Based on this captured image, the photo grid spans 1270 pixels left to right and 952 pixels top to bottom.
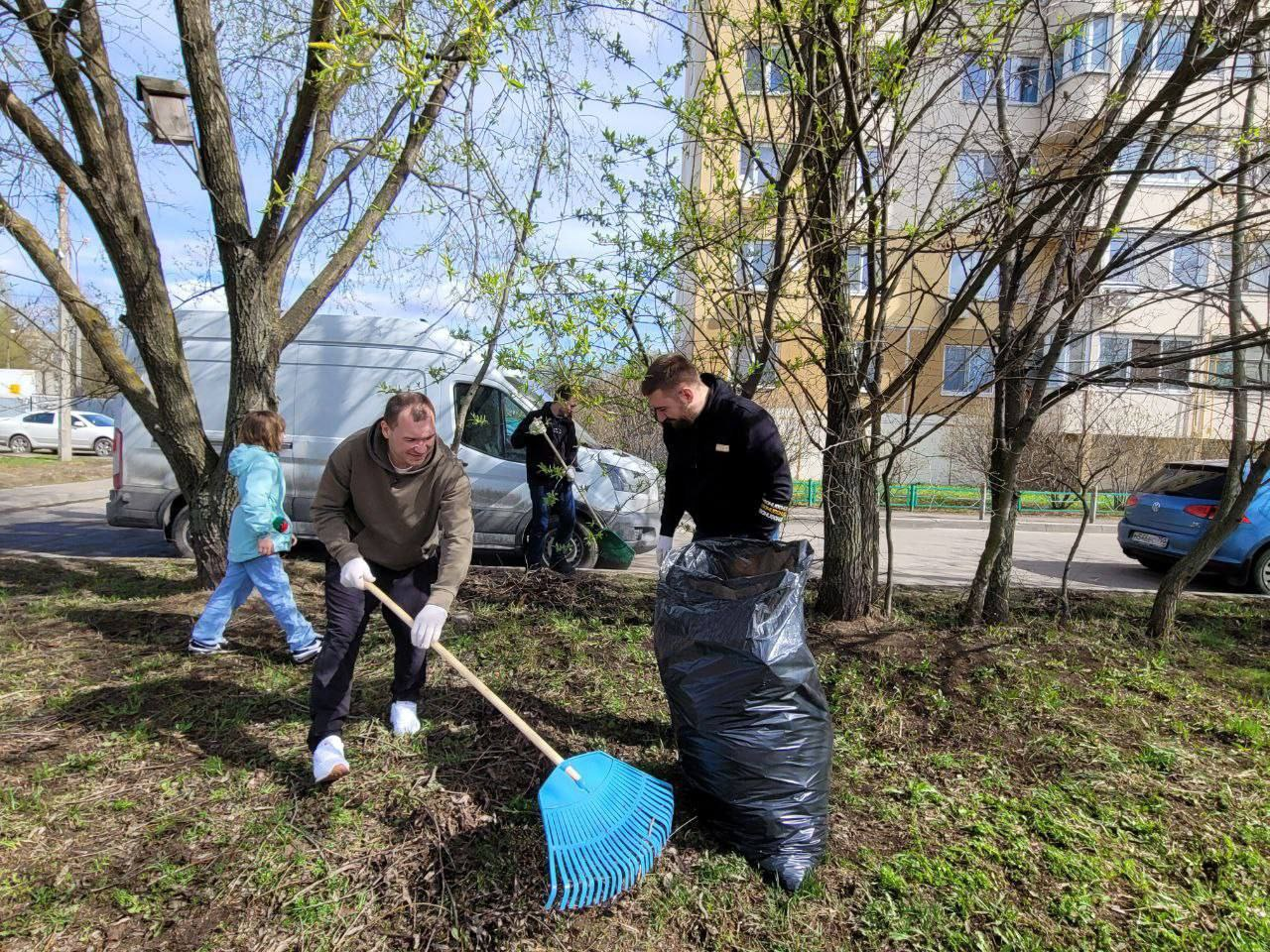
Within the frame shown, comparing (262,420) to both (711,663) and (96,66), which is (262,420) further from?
(711,663)

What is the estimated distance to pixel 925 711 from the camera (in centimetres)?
339

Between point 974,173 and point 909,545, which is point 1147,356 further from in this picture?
point 909,545

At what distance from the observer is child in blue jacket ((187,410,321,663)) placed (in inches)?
152

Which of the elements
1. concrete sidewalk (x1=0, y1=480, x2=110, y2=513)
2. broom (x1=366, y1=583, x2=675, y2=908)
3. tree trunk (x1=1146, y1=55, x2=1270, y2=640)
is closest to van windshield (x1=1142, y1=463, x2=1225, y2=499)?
tree trunk (x1=1146, y1=55, x2=1270, y2=640)

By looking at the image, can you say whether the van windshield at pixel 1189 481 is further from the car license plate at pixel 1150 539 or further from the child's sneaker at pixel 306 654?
the child's sneaker at pixel 306 654

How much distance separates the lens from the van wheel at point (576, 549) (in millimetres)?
5926

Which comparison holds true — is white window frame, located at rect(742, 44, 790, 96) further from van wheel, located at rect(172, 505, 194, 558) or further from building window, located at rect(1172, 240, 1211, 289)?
van wheel, located at rect(172, 505, 194, 558)

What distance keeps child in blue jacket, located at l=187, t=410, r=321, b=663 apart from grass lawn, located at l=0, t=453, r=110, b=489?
12.8 meters

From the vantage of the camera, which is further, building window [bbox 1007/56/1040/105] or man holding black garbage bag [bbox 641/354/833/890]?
building window [bbox 1007/56/1040/105]

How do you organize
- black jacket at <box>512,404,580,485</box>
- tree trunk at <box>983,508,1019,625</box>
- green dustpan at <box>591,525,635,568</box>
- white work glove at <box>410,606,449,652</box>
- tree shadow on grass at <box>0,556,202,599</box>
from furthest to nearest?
green dustpan at <box>591,525,635,568</box>
black jacket at <box>512,404,580,485</box>
tree shadow on grass at <box>0,556,202,599</box>
tree trunk at <box>983,508,1019,625</box>
white work glove at <box>410,606,449,652</box>

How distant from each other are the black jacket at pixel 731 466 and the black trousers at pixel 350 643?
A: 1.17 metres

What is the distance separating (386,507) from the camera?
9.43 feet

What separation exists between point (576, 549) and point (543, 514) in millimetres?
480

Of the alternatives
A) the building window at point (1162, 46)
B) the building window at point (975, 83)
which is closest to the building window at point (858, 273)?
the building window at point (975, 83)
